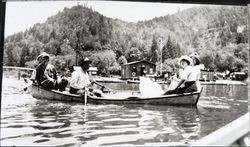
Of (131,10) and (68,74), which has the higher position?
(131,10)

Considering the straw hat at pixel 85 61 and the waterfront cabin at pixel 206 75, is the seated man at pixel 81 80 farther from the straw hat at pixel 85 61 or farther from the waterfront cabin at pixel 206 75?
the waterfront cabin at pixel 206 75

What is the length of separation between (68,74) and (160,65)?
2.11 ft

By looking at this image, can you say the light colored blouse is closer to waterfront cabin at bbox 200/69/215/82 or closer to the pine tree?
the pine tree

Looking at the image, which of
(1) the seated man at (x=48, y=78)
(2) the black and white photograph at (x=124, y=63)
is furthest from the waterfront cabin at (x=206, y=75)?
(1) the seated man at (x=48, y=78)

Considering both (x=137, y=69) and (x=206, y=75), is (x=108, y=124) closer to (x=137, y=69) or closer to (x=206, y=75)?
(x=137, y=69)

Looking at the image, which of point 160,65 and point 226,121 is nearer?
point 226,121

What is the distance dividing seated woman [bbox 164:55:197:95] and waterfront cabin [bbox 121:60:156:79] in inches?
7.5

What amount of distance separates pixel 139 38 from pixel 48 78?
69 cm

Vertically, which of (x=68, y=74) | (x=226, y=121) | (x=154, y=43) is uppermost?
(x=154, y=43)

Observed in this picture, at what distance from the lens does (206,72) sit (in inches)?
81.0

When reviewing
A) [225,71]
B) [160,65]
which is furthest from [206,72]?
[160,65]

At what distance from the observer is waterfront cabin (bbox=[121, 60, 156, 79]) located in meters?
2.02

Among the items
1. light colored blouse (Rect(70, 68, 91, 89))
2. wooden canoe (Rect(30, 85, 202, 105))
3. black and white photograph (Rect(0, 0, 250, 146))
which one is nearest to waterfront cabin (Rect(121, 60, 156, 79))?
black and white photograph (Rect(0, 0, 250, 146))

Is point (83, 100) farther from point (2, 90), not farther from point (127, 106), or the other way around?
point (2, 90)
